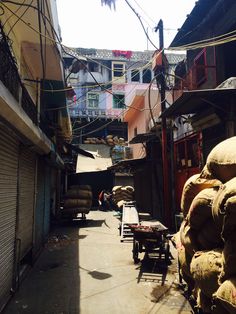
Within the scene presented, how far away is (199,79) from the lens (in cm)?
1197

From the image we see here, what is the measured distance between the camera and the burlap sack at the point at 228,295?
2900mm

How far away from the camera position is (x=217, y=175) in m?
4.29

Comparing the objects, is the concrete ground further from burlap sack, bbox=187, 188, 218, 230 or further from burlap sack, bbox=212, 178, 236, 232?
burlap sack, bbox=212, 178, 236, 232

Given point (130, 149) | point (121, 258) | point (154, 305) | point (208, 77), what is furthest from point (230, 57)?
point (130, 149)

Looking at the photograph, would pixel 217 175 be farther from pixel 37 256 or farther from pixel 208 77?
pixel 208 77

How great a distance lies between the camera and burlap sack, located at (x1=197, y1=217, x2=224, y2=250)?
4.01 meters

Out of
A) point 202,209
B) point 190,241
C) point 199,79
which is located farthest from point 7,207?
point 199,79

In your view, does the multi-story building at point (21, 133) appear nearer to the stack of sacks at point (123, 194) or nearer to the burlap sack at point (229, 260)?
the burlap sack at point (229, 260)

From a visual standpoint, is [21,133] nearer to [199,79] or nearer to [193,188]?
[193,188]

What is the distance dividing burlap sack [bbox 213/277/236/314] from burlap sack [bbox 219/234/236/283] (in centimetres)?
8

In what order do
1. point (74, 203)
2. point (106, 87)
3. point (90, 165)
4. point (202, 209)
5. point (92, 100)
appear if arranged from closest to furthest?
point (202, 209) < point (74, 203) < point (90, 165) < point (106, 87) < point (92, 100)

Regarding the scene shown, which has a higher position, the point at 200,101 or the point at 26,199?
the point at 200,101

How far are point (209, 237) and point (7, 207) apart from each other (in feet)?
11.9

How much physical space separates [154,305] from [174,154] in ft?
32.0
